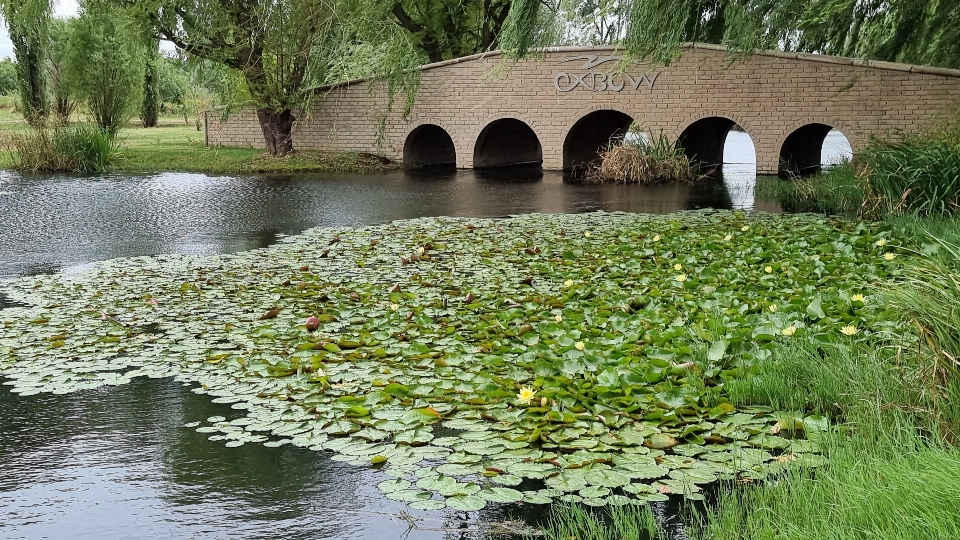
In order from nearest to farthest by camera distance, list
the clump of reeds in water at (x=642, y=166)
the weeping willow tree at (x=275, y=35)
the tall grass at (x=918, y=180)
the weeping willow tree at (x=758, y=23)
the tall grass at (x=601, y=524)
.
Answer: the tall grass at (x=601, y=524), the tall grass at (x=918, y=180), the weeping willow tree at (x=758, y=23), the clump of reeds in water at (x=642, y=166), the weeping willow tree at (x=275, y=35)

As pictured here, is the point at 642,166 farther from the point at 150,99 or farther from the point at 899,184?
the point at 150,99

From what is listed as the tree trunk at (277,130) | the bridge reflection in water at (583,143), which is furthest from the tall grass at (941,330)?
the tree trunk at (277,130)

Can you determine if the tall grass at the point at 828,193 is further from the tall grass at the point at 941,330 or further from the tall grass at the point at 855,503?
the tall grass at the point at 855,503

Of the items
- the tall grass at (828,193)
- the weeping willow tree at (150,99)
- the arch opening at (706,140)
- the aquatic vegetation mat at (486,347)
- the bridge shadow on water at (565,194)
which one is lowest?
the aquatic vegetation mat at (486,347)

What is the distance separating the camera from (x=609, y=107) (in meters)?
25.3

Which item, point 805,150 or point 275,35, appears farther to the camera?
point 805,150

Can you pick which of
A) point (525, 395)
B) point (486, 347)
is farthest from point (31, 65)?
point (525, 395)

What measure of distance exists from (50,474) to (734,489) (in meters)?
3.23

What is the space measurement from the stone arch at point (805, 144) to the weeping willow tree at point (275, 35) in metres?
9.67

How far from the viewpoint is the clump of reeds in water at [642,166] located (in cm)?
2200

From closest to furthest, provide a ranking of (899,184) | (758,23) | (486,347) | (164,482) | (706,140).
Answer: (164,482) → (486,347) → (899,184) → (758,23) → (706,140)

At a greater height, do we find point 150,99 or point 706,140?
point 150,99

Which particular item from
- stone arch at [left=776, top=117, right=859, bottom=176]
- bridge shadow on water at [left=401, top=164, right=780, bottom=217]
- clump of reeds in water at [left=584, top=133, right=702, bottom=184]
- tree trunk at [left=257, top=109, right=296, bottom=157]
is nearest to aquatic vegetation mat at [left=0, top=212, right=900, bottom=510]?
bridge shadow on water at [left=401, top=164, right=780, bottom=217]

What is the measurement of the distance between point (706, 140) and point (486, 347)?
22873mm
